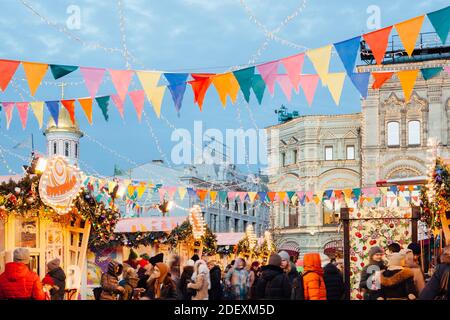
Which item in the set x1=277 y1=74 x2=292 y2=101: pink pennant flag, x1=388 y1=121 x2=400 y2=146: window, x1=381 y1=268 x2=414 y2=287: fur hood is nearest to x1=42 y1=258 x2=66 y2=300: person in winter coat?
x1=277 y1=74 x2=292 y2=101: pink pennant flag

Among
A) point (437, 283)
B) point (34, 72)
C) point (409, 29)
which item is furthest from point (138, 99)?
point (437, 283)

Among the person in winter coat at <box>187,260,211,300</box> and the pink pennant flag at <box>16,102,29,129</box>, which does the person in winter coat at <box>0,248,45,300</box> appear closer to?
the person in winter coat at <box>187,260,211,300</box>

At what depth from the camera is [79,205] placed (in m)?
15.4

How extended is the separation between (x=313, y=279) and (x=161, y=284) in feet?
7.76

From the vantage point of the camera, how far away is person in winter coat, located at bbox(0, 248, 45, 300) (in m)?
10.0

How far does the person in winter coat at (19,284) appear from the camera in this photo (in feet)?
32.9

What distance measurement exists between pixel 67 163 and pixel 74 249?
7.38 ft

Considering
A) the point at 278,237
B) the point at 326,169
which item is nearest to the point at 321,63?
the point at 326,169

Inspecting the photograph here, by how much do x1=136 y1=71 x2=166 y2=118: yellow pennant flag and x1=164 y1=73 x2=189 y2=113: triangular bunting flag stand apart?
19 cm

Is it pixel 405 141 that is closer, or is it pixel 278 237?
pixel 405 141

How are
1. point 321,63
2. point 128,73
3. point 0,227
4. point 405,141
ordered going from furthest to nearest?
point 405,141 → point 0,227 → point 128,73 → point 321,63

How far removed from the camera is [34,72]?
41.5 ft
